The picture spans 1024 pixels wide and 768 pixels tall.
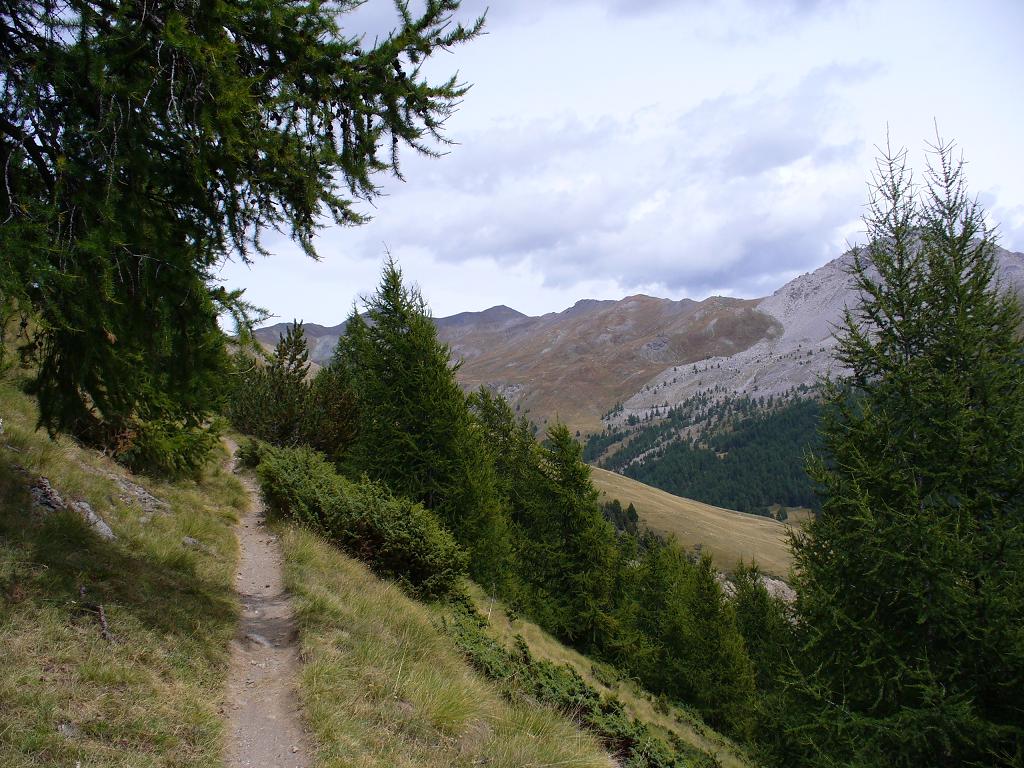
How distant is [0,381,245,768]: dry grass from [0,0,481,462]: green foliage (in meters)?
1.64

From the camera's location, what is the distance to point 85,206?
4652 millimetres

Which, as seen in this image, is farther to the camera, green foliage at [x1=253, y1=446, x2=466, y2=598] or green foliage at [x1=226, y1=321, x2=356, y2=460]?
green foliage at [x1=226, y1=321, x2=356, y2=460]

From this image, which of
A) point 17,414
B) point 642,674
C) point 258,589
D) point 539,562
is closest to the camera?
point 258,589

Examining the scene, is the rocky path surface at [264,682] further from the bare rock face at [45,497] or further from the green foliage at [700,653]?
the green foliage at [700,653]

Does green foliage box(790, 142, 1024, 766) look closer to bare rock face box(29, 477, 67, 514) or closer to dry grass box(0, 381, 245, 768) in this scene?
dry grass box(0, 381, 245, 768)

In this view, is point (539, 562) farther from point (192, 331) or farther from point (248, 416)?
point (192, 331)

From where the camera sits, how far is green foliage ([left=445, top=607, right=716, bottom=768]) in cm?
814

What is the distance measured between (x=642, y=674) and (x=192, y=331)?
3086 cm

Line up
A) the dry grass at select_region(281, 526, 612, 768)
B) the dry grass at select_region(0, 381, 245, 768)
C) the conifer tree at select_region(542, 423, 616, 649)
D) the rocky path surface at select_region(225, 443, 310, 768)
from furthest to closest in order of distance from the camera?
the conifer tree at select_region(542, 423, 616, 649)
the dry grass at select_region(281, 526, 612, 768)
the rocky path surface at select_region(225, 443, 310, 768)
the dry grass at select_region(0, 381, 245, 768)

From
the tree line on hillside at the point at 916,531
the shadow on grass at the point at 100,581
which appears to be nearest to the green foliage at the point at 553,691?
the tree line on hillside at the point at 916,531

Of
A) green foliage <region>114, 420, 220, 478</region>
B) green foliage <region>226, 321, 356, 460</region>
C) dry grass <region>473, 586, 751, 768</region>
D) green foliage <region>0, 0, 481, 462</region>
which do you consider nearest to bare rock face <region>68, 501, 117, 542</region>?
green foliage <region>0, 0, 481, 462</region>

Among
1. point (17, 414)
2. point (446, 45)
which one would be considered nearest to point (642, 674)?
point (17, 414)

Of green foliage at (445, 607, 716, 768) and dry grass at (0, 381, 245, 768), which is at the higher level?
dry grass at (0, 381, 245, 768)

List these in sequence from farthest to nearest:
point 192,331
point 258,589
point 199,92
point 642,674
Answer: point 642,674
point 258,589
point 192,331
point 199,92
